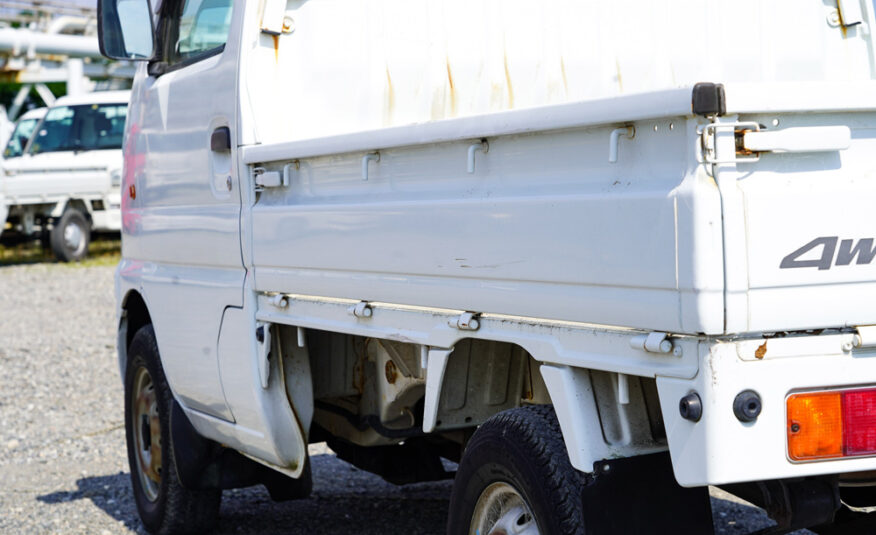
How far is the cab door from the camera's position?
4.27m

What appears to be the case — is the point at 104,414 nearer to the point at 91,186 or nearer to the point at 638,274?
the point at 638,274

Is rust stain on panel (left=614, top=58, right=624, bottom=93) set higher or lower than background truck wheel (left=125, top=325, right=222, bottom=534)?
higher

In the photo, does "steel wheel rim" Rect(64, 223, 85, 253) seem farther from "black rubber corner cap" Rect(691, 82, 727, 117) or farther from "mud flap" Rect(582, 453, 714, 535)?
"black rubber corner cap" Rect(691, 82, 727, 117)

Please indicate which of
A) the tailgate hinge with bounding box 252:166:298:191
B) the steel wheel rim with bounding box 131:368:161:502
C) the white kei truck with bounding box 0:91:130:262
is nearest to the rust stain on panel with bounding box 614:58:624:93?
the tailgate hinge with bounding box 252:166:298:191

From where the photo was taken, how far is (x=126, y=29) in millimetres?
4777

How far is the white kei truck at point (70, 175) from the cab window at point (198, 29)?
12.9 metres

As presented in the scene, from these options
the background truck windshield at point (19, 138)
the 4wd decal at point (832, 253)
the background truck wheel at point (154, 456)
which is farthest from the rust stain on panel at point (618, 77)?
the background truck windshield at point (19, 138)

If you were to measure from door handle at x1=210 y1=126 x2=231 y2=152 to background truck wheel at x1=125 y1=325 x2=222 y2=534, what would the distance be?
1266 mm

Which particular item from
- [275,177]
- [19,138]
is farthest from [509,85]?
[19,138]

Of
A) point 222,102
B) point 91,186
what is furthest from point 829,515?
point 91,186

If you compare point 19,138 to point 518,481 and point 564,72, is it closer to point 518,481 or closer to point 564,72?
point 564,72

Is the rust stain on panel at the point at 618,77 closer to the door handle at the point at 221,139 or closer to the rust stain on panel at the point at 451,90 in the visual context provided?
the rust stain on panel at the point at 451,90

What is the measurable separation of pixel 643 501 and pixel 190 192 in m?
2.54

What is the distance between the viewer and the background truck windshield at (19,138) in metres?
18.5
